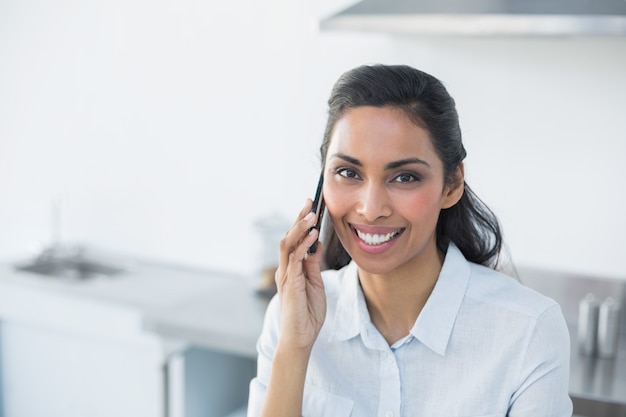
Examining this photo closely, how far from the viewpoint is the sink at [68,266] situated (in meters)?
3.29

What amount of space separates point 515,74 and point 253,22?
97 centimetres

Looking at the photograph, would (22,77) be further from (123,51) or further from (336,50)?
(336,50)

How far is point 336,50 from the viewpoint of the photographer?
277cm

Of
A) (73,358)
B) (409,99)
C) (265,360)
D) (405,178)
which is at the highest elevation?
(409,99)

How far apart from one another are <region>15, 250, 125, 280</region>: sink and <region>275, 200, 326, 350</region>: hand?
6.54 feet

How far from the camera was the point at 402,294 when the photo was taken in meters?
1.45

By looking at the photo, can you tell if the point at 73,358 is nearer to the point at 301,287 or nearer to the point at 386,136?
the point at 301,287

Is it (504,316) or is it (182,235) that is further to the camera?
(182,235)

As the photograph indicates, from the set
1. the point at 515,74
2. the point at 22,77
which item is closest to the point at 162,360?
the point at 515,74

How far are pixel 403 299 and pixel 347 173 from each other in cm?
26

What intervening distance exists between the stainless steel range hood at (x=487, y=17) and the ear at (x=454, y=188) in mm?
669

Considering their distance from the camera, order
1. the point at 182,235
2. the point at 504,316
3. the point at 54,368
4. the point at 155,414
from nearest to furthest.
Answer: the point at 504,316, the point at 155,414, the point at 54,368, the point at 182,235

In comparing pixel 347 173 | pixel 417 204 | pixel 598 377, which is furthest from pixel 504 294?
pixel 598 377

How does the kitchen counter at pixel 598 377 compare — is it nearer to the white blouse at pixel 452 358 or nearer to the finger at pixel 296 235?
the white blouse at pixel 452 358
